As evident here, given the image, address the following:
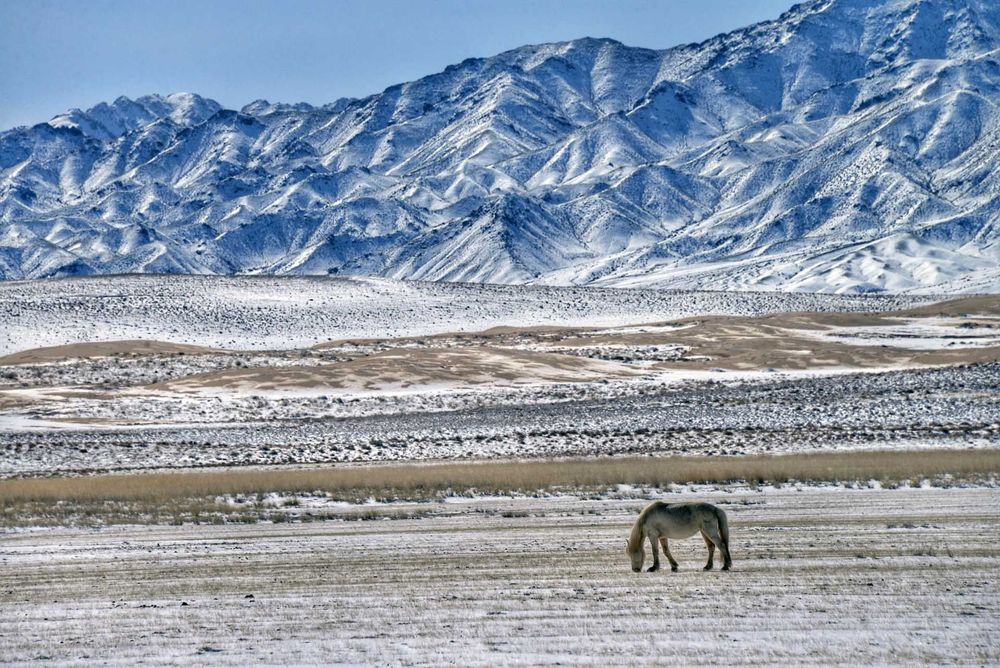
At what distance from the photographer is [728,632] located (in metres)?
13.6

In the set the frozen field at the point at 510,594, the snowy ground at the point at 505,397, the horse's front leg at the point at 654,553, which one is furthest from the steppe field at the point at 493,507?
the horse's front leg at the point at 654,553

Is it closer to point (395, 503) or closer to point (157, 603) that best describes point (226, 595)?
point (157, 603)

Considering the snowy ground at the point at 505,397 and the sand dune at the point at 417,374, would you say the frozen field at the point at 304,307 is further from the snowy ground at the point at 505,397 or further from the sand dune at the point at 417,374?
the sand dune at the point at 417,374

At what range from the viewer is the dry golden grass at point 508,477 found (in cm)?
2934

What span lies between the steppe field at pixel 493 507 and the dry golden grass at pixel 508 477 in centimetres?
14

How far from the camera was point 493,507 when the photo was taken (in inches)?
1041

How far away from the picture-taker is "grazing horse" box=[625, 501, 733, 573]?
16781mm

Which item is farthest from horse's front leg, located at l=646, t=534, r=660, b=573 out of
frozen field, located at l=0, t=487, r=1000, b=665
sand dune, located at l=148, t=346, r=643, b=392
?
sand dune, located at l=148, t=346, r=643, b=392

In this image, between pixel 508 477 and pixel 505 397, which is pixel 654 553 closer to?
pixel 508 477

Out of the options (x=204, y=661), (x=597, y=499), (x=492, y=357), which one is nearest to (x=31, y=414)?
(x=492, y=357)

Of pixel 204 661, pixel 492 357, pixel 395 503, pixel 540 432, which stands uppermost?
pixel 492 357

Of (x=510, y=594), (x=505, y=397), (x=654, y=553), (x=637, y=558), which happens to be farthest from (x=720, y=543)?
(x=505, y=397)

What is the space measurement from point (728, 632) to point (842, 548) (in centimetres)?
592

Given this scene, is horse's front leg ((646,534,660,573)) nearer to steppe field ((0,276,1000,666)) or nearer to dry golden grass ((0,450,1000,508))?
steppe field ((0,276,1000,666))
